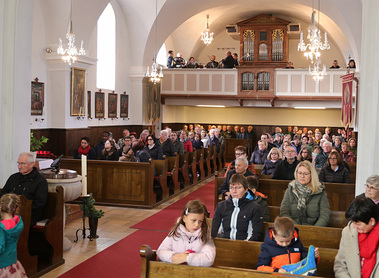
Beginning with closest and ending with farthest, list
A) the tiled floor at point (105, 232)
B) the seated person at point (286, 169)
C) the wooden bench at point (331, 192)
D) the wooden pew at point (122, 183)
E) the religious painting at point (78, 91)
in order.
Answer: the tiled floor at point (105, 232), the wooden bench at point (331, 192), the seated person at point (286, 169), the wooden pew at point (122, 183), the religious painting at point (78, 91)

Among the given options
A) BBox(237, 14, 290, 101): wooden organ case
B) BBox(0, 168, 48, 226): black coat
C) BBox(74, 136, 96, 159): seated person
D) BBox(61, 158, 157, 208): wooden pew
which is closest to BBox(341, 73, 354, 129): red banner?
BBox(237, 14, 290, 101): wooden organ case

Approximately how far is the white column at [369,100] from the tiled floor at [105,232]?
3.68m

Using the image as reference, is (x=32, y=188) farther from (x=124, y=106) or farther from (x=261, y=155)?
(x=124, y=106)

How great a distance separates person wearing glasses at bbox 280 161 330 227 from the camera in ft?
16.2

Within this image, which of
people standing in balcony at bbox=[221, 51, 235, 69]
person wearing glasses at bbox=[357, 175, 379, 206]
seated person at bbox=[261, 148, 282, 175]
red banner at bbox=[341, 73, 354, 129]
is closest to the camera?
person wearing glasses at bbox=[357, 175, 379, 206]

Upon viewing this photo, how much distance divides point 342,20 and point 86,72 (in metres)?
8.56

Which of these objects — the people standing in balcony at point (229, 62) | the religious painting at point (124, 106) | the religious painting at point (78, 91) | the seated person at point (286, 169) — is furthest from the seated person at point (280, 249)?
the people standing in balcony at point (229, 62)

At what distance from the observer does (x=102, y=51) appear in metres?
16.0

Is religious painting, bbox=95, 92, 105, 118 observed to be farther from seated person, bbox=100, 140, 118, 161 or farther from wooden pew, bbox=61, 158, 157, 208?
wooden pew, bbox=61, 158, 157, 208

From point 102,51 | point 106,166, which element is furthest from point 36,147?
point 102,51

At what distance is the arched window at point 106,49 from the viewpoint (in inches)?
620

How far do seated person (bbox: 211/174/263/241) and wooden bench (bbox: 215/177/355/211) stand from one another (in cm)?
234

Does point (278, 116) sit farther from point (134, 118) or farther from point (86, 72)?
point (86, 72)

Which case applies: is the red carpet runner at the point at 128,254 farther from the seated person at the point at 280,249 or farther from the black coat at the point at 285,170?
the seated person at the point at 280,249
